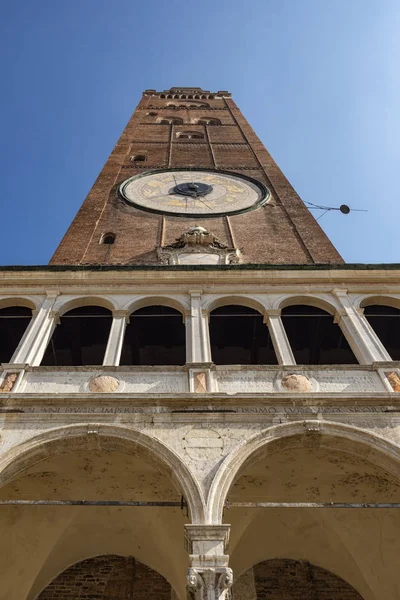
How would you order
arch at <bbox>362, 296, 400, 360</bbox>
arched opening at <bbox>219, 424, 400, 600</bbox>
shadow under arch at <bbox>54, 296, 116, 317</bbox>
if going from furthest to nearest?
arch at <bbox>362, 296, 400, 360</bbox>
shadow under arch at <bbox>54, 296, 116, 317</bbox>
arched opening at <bbox>219, 424, 400, 600</bbox>

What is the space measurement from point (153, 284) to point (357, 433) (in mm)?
5438

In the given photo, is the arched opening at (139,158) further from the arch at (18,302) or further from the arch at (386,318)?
the arch at (386,318)

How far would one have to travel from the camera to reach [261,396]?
28.3ft

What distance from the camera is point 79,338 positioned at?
42.8ft

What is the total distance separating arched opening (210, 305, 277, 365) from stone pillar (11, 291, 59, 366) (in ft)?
11.1

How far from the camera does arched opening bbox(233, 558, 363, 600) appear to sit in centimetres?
1033

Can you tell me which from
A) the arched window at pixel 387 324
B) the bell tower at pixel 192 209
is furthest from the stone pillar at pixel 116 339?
the arched window at pixel 387 324

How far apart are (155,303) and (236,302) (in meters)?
1.65

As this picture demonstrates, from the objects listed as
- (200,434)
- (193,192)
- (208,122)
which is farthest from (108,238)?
(208,122)

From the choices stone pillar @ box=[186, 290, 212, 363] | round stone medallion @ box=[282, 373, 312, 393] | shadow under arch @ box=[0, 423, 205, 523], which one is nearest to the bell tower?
stone pillar @ box=[186, 290, 212, 363]

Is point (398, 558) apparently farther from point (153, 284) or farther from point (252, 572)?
point (153, 284)

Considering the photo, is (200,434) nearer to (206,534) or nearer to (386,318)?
(206,534)

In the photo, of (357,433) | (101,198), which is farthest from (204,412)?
(101,198)

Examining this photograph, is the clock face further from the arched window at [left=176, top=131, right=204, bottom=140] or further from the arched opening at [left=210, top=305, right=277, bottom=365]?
the arched opening at [left=210, top=305, right=277, bottom=365]
